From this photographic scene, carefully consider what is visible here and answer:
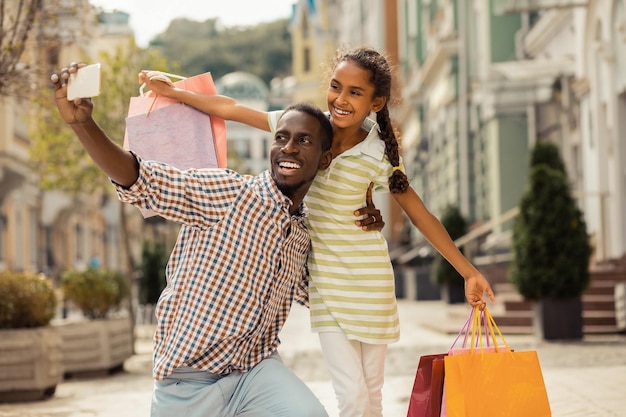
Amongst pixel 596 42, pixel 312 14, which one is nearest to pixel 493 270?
pixel 596 42

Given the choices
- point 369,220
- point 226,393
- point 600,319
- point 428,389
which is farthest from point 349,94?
point 600,319

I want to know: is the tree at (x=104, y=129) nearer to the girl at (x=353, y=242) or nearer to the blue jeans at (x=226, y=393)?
the girl at (x=353, y=242)

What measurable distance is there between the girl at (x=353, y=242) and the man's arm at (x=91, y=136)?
40.2 inches

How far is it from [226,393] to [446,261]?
2303 cm

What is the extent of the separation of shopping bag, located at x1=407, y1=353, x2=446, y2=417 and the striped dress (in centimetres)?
37

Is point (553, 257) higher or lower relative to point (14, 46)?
lower

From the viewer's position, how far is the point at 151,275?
2250 centimetres

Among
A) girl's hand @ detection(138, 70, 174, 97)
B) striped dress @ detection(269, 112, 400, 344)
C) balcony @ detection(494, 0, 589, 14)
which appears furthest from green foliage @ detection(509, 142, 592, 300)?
girl's hand @ detection(138, 70, 174, 97)

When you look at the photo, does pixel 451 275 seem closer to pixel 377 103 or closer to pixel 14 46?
pixel 14 46

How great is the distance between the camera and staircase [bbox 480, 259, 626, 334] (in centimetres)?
1520

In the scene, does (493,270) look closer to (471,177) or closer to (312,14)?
(471,177)

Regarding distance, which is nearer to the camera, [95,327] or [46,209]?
[95,327]

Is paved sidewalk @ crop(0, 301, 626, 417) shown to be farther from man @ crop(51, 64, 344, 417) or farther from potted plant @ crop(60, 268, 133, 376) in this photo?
man @ crop(51, 64, 344, 417)

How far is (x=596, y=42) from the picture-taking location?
62.3ft
